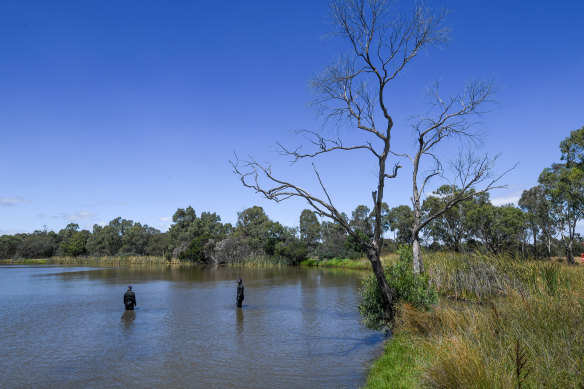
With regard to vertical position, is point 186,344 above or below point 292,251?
below

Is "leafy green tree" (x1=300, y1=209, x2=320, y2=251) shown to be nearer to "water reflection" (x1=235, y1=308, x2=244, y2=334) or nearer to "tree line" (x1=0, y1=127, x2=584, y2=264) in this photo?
"tree line" (x1=0, y1=127, x2=584, y2=264)

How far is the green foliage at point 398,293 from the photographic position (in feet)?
35.0

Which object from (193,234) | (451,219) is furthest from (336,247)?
(193,234)

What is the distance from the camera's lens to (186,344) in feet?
40.3

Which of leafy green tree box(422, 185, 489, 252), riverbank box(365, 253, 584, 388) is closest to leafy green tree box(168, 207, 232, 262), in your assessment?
leafy green tree box(422, 185, 489, 252)

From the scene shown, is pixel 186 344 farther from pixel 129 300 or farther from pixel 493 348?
pixel 493 348

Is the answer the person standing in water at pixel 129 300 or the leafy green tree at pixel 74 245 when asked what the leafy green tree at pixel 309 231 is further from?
the leafy green tree at pixel 74 245

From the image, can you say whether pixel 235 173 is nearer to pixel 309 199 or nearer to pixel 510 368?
pixel 309 199

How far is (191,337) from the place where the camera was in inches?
522

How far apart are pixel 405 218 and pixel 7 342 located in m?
53.0

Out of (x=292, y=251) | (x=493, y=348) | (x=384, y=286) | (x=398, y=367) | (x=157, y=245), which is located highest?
(x=157, y=245)

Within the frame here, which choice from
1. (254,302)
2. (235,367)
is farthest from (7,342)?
(254,302)

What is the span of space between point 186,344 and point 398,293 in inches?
283

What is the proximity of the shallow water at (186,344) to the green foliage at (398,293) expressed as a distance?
878 mm
